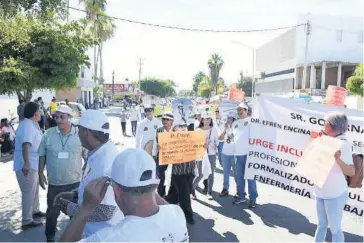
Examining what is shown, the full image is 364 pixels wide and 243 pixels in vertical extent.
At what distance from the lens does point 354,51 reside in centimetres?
5978

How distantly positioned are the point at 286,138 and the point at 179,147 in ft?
5.18

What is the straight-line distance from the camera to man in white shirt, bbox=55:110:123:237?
8.90 ft

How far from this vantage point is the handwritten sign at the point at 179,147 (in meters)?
6.06

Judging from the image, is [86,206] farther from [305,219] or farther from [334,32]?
[334,32]

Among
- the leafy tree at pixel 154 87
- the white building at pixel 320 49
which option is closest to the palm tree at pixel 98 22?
the white building at pixel 320 49

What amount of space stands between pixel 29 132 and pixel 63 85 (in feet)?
14.6

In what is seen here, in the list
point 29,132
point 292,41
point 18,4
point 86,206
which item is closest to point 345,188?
point 86,206

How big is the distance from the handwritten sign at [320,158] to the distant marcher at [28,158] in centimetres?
350

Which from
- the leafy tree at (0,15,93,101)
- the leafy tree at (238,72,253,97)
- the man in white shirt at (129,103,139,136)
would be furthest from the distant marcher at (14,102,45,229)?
the leafy tree at (238,72,253,97)

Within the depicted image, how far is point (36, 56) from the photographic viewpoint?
8.75 metres

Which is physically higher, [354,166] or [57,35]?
[57,35]

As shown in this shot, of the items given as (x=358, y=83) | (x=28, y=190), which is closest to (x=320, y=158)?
(x=28, y=190)

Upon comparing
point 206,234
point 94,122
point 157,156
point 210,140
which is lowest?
point 206,234

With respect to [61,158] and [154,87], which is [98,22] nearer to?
[61,158]
